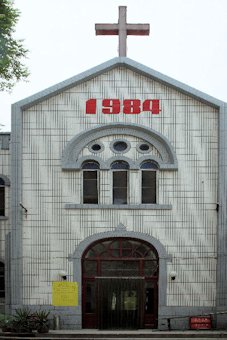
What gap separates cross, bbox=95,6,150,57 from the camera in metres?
19.9

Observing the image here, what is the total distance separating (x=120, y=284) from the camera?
1920 centimetres

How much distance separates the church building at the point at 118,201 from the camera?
19000mm

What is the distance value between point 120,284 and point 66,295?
2268 millimetres

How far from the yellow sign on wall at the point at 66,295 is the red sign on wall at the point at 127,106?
23.7 ft

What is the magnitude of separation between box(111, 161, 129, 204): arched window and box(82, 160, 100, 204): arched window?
76 centimetres

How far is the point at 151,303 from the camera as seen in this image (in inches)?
757

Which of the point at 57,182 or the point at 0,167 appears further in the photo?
the point at 0,167

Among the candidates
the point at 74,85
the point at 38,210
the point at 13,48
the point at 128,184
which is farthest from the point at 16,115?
the point at 13,48

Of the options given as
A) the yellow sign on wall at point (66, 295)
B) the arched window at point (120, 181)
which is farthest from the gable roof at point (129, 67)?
the yellow sign on wall at point (66, 295)

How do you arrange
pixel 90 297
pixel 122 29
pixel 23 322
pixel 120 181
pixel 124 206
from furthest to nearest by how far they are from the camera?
pixel 122 29 < pixel 120 181 < pixel 90 297 < pixel 124 206 < pixel 23 322

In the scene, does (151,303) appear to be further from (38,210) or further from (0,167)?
(0,167)

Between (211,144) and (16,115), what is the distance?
8188mm

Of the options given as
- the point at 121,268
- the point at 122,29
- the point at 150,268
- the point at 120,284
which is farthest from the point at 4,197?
the point at 122,29

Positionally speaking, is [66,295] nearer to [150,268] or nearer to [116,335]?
[116,335]
